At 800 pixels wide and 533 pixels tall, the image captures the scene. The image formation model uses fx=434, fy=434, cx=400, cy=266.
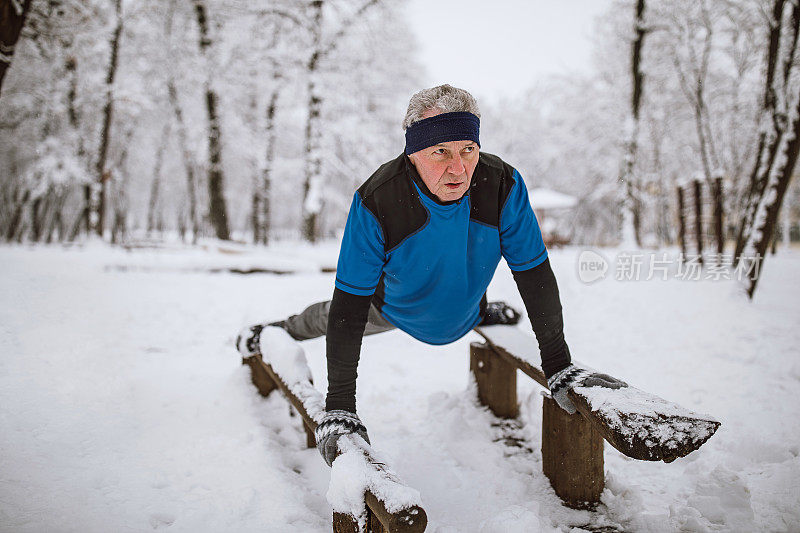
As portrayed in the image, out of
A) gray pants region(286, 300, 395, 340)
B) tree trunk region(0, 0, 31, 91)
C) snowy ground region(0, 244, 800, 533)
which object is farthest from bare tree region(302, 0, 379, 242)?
gray pants region(286, 300, 395, 340)

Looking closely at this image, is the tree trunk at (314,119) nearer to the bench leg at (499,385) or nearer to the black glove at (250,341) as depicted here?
the black glove at (250,341)

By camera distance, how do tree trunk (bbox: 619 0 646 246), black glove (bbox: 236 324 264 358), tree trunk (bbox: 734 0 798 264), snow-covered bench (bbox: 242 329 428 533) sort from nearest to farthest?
snow-covered bench (bbox: 242 329 428 533), black glove (bbox: 236 324 264 358), tree trunk (bbox: 734 0 798 264), tree trunk (bbox: 619 0 646 246)

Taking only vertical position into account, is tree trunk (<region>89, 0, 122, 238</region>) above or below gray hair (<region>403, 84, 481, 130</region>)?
above

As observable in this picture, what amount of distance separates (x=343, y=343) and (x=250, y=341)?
1266mm

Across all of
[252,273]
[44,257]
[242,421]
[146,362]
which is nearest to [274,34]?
[252,273]

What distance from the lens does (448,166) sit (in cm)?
176

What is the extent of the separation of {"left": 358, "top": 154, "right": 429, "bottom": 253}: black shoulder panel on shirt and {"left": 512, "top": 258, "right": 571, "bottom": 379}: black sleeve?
1.96ft

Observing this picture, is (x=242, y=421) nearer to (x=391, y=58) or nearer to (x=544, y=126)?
(x=391, y=58)

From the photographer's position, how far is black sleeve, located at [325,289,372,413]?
1.81 meters

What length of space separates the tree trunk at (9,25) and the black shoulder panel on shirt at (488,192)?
419 centimetres

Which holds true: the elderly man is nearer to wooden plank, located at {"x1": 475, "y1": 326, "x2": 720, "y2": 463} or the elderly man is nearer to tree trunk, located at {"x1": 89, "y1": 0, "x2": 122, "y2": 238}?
Answer: wooden plank, located at {"x1": 475, "y1": 326, "x2": 720, "y2": 463}

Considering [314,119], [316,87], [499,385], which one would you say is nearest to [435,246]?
[499,385]

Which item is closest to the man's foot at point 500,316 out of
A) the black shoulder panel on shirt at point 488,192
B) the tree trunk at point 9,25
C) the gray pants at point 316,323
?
the gray pants at point 316,323

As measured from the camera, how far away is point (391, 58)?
56.0ft
